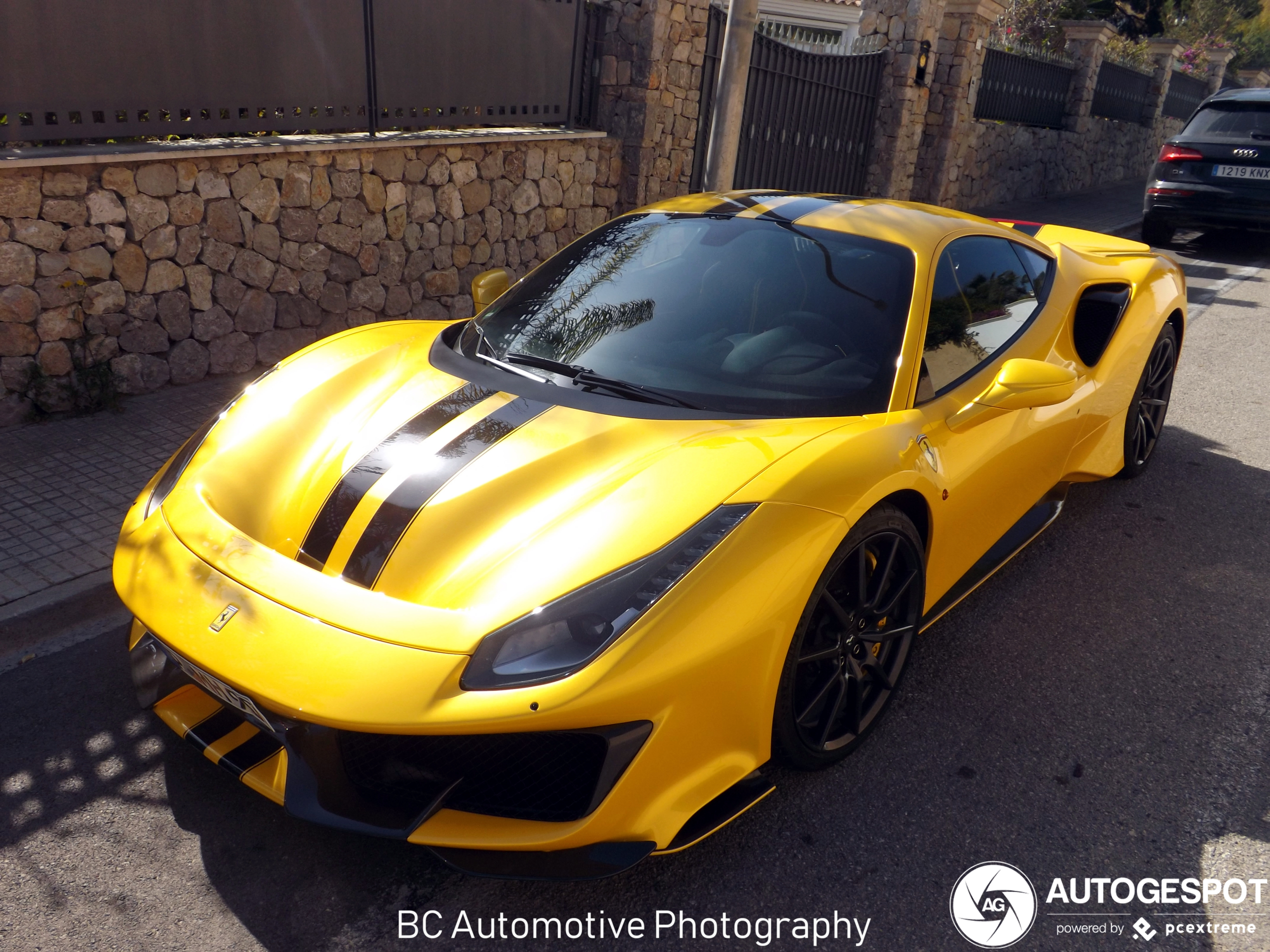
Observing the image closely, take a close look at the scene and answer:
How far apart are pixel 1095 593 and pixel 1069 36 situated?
16.1m

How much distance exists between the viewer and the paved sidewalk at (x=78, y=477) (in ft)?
11.8

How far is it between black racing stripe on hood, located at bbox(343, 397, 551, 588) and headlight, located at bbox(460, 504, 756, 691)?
398 mm

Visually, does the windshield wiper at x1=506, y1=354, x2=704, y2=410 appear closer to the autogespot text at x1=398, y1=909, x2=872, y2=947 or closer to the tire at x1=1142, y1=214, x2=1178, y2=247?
the autogespot text at x1=398, y1=909, x2=872, y2=947

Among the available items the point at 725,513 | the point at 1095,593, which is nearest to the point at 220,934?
the point at 725,513

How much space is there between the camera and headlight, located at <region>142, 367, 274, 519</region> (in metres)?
2.74

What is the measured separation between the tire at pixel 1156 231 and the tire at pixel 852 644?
1083cm

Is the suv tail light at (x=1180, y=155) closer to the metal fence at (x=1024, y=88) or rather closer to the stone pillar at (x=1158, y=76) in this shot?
the metal fence at (x=1024, y=88)

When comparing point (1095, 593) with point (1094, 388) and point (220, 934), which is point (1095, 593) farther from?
point (220, 934)

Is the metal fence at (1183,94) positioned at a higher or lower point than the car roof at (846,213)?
higher

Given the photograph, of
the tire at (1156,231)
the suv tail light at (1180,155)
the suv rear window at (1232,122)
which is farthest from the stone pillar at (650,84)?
the suv rear window at (1232,122)

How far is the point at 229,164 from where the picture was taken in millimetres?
5586

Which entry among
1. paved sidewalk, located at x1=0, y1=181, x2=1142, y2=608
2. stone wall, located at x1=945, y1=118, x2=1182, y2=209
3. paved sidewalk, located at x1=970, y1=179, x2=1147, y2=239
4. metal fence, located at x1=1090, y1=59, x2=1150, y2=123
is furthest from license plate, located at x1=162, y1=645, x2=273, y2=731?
metal fence, located at x1=1090, y1=59, x2=1150, y2=123

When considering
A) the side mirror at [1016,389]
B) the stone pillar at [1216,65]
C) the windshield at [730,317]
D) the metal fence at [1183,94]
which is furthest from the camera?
the stone pillar at [1216,65]

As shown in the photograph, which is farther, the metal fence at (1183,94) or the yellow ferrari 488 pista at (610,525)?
the metal fence at (1183,94)
